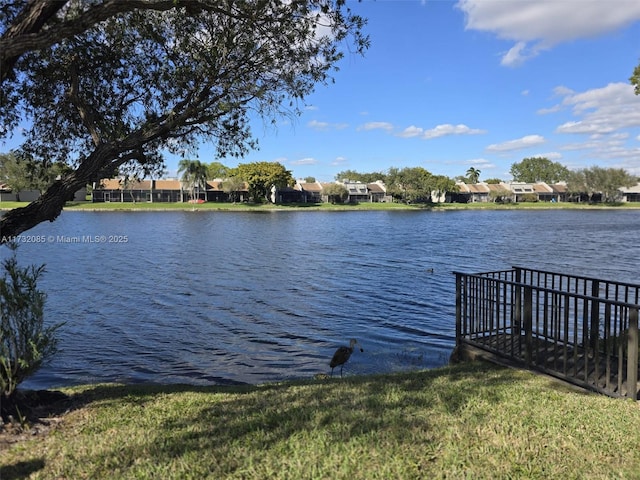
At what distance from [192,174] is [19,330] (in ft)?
315

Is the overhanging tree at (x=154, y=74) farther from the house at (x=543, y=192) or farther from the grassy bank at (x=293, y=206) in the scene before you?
the house at (x=543, y=192)

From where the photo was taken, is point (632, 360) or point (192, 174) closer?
point (632, 360)

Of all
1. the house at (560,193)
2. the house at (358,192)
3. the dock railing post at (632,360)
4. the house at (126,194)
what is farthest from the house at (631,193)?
the dock railing post at (632,360)

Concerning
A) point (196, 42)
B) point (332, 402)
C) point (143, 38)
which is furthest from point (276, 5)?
point (332, 402)

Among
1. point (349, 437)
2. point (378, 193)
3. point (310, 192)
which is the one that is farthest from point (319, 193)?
point (349, 437)

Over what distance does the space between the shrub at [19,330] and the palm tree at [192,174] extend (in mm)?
93452

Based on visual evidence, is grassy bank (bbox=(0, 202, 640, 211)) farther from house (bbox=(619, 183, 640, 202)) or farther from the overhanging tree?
the overhanging tree

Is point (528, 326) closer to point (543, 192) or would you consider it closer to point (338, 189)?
point (338, 189)

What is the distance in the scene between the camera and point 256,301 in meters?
17.2

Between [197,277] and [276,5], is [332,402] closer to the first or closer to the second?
[276,5]

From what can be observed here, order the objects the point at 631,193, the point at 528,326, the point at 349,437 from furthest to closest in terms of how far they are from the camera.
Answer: the point at 631,193
the point at 528,326
the point at 349,437

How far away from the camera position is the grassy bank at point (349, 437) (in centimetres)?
340

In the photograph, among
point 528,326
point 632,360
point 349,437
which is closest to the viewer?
point 349,437

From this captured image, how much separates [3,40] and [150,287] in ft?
55.3
